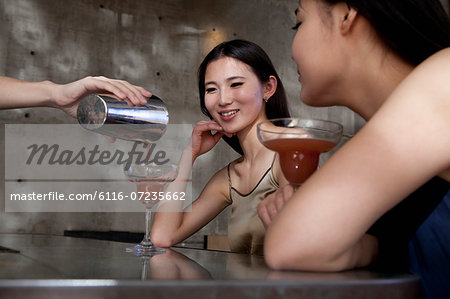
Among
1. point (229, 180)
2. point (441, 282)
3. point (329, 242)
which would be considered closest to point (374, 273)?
point (329, 242)

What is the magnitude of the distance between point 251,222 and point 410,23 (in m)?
1.18

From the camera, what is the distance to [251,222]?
1915 mm

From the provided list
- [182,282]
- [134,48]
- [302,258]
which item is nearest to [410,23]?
[302,258]

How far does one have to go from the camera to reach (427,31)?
0.95 metres

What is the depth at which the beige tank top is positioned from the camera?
6.19ft

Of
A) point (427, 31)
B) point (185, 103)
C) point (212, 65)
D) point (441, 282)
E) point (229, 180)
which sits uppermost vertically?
point (185, 103)

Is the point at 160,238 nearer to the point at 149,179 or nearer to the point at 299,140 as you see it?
the point at 149,179

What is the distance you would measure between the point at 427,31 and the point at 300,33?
0.97ft

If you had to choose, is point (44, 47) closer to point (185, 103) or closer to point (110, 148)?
point (110, 148)

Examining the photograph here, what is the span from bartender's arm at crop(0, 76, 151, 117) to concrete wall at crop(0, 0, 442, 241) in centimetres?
258

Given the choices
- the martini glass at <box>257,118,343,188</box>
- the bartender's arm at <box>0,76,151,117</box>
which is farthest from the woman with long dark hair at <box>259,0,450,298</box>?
the bartender's arm at <box>0,76,151,117</box>

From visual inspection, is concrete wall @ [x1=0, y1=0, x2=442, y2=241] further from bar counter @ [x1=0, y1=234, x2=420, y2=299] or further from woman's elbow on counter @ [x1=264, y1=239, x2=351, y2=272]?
woman's elbow on counter @ [x1=264, y1=239, x2=351, y2=272]

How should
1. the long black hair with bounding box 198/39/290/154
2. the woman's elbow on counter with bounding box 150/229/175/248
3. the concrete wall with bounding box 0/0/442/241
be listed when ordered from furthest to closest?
1. the concrete wall with bounding box 0/0/442/241
2. the long black hair with bounding box 198/39/290/154
3. the woman's elbow on counter with bounding box 150/229/175/248

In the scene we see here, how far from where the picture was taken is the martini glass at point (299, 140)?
3.34ft
